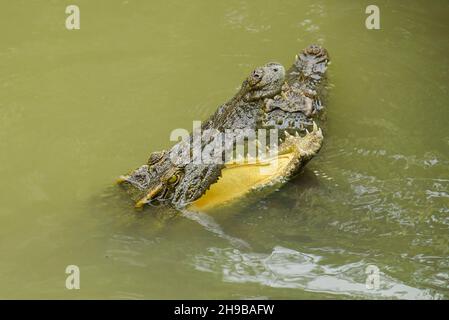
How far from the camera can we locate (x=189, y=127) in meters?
5.60

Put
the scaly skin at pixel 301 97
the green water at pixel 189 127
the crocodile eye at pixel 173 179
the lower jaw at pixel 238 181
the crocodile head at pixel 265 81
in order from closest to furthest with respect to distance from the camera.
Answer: the green water at pixel 189 127 < the crocodile eye at pixel 173 179 < the lower jaw at pixel 238 181 < the crocodile head at pixel 265 81 < the scaly skin at pixel 301 97

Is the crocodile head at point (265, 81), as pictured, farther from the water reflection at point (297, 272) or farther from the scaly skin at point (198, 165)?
the water reflection at point (297, 272)

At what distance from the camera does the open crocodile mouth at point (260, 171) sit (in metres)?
4.21

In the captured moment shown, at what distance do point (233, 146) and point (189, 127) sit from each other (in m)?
1.32

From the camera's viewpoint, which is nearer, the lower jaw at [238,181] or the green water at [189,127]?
the green water at [189,127]

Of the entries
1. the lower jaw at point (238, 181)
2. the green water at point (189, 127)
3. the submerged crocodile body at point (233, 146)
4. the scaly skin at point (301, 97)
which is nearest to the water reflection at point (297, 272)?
the green water at point (189, 127)

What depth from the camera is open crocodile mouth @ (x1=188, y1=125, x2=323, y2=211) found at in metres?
4.21

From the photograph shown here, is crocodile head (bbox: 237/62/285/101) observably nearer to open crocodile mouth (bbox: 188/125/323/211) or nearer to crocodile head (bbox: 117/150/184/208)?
open crocodile mouth (bbox: 188/125/323/211)

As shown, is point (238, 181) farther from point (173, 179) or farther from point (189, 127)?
point (189, 127)

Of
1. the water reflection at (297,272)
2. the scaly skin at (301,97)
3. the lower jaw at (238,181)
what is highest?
the scaly skin at (301,97)

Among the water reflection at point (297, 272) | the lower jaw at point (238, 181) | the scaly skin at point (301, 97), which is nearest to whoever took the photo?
the water reflection at point (297, 272)

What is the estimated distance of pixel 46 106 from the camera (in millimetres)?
6059
